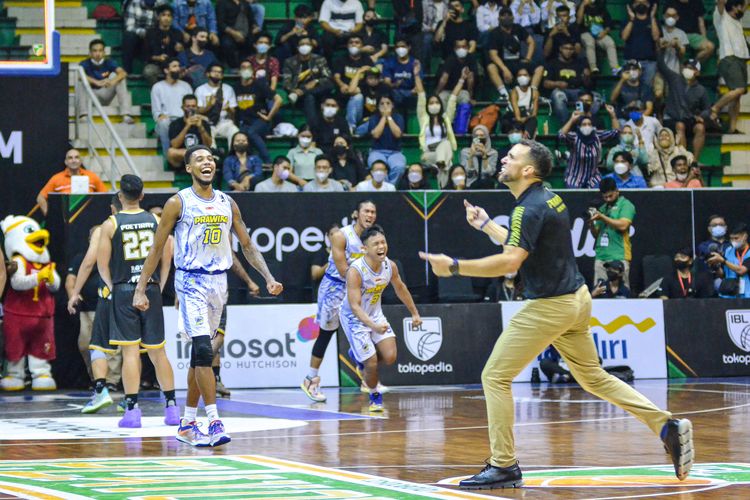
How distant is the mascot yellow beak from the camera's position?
57.0 feet

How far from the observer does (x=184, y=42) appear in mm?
22391

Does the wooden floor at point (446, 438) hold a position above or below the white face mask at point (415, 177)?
below

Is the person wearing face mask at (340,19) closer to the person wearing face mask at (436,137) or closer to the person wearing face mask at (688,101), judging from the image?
the person wearing face mask at (436,137)

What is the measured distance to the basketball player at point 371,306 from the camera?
545 inches

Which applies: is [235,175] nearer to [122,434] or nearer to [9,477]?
[122,434]

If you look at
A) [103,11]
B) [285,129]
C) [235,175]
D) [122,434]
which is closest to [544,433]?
[122,434]

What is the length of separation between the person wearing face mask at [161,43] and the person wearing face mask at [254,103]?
1267 millimetres

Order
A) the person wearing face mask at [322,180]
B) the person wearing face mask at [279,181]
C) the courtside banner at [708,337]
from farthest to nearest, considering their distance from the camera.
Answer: the person wearing face mask at [322,180] < the person wearing face mask at [279,181] < the courtside banner at [708,337]

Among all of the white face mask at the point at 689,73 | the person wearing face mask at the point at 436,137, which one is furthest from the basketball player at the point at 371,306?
the white face mask at the point at 689,73

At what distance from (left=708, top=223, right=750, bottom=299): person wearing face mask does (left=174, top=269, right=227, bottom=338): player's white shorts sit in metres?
11.0

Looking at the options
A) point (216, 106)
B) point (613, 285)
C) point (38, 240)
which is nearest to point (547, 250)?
point (38, 240)

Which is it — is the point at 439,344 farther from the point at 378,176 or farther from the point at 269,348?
the point at 378,176

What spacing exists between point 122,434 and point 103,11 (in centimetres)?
1348

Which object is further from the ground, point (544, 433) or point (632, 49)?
point (632, 49)
